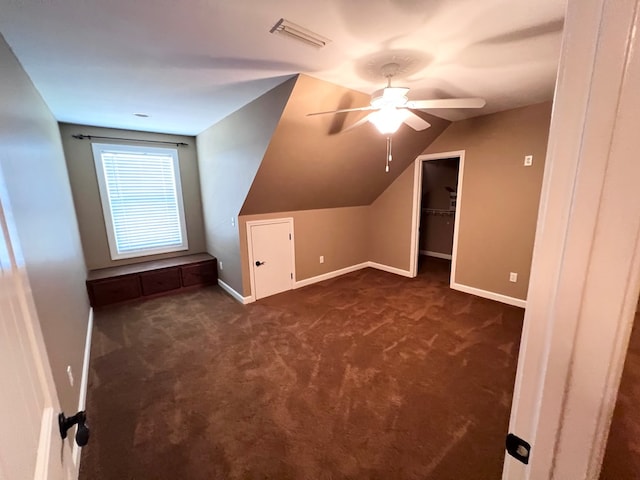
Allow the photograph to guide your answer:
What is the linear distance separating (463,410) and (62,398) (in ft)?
8.37

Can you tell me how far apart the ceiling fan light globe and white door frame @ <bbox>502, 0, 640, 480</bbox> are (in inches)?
67.0

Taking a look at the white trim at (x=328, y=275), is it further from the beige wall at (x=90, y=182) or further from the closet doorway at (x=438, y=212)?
the beige wall at (x=90, y=182)

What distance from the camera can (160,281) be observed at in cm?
393

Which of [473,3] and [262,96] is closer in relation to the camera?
[473,3]

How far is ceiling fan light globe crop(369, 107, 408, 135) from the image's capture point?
2.06 metres

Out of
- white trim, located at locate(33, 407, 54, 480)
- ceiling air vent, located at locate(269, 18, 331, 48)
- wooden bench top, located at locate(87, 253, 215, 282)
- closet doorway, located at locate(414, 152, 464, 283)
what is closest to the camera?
white trim, located at locate(33, 407, 54, 480)

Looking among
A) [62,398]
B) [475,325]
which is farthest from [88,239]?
[475,325]

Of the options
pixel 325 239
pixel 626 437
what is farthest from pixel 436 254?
pixel 626 437

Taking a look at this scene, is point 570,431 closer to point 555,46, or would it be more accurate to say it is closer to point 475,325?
point 555,46

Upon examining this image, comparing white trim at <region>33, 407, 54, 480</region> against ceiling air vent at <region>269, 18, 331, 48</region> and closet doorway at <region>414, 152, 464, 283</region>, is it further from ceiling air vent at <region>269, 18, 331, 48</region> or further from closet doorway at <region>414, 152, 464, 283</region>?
closet doorway at <region>414, 152, 464, 283</region>

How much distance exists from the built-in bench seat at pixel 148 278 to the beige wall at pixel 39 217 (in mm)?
1456

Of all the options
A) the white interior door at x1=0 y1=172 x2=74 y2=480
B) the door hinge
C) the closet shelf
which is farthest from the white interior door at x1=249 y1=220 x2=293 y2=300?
the closet shelf

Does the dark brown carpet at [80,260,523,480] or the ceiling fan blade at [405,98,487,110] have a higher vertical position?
the ceiling fan blade at [405,98,487,110]

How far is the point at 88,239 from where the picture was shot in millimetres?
3822
